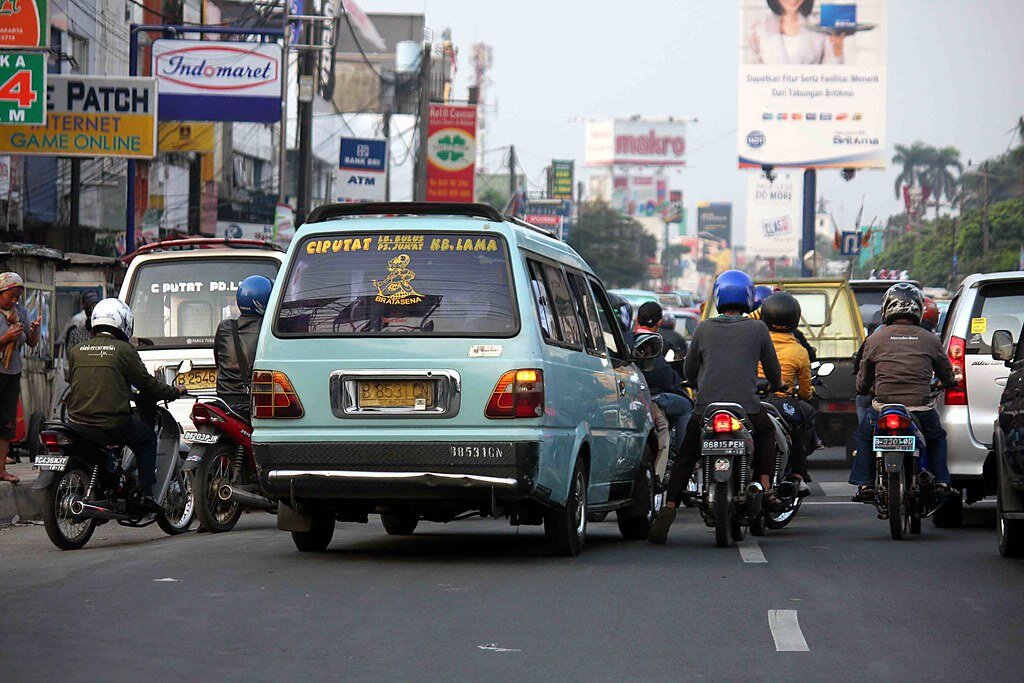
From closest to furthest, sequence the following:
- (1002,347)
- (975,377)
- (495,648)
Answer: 1. (495,648)
2. (1002,347)
3. (975,377)

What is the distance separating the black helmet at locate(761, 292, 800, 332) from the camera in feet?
41.0

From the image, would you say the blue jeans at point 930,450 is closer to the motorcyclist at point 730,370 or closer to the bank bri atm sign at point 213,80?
the motorcyclist at point 730,370

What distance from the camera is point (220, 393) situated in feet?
40.2

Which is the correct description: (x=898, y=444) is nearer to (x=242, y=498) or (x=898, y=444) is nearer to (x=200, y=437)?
(x=242, y=498)

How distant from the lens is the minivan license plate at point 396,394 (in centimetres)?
927

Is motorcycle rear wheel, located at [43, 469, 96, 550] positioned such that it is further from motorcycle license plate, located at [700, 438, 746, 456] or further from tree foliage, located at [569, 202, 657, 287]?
tree foliage, located at [569, 202, 657, 287]

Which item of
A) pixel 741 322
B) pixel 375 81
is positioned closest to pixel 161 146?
pixel 741 322

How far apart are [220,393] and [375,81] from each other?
66.1 meters

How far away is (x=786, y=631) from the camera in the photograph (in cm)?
738

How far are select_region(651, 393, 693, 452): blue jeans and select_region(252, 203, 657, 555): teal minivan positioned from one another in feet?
11.8

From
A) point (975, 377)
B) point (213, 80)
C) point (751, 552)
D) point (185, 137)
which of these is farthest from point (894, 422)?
point (185, 137)

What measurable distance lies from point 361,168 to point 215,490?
31.4 m

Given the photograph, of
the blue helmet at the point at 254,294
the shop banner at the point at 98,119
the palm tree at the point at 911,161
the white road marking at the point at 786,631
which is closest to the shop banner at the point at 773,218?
the palm tree at the point at 911,161

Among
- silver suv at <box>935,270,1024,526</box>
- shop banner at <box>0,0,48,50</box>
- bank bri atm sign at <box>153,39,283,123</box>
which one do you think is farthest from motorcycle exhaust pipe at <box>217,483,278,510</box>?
bank bri atm sign at <box>153,39,283,123</box>
